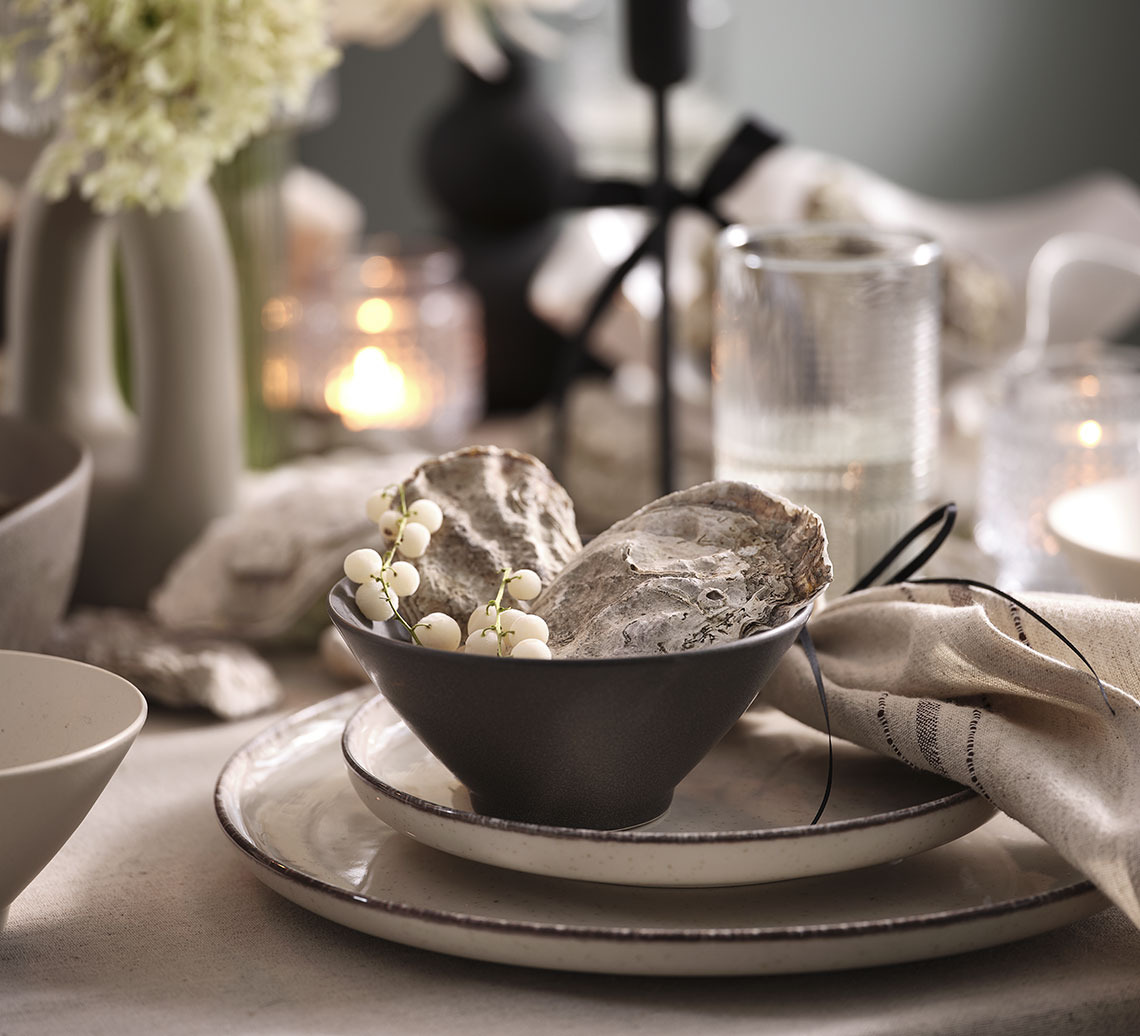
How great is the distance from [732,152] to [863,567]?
322 millimetres

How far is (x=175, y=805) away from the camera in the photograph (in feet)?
1.71

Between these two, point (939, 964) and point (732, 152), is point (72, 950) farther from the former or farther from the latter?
point (732, 152)

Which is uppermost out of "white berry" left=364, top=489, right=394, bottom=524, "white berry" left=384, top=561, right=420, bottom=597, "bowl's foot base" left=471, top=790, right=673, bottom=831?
"white berry" left=364, top=489, right=394, bottom=524

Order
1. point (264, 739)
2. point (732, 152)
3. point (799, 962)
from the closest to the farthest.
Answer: point (799, 962) → point (264, 739) → point (732, 152)

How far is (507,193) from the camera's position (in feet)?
3.89

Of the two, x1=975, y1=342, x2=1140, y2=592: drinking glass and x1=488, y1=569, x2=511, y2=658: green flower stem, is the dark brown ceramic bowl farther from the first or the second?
x1=975, y1=342, x2=1140, y2=592: drinking glass

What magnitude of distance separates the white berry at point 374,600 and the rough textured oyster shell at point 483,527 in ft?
0.07

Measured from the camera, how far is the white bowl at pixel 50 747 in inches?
14.7

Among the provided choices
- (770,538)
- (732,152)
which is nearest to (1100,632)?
(770,538)

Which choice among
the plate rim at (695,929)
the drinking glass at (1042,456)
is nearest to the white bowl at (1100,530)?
the drinking glass at (1042,456)

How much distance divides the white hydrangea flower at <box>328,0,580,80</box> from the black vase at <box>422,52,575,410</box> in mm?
19

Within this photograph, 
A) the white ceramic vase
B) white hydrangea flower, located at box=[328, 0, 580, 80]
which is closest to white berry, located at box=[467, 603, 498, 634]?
the white ceramic vase

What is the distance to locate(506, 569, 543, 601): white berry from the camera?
0.43 m

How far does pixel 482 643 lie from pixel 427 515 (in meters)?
0.05
